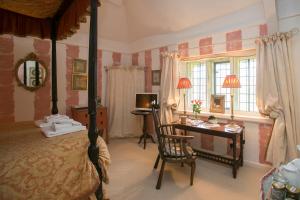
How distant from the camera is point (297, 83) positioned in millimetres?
2598

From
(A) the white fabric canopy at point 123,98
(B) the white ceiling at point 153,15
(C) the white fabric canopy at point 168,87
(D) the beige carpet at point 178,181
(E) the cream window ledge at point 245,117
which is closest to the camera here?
(D) the beige carpet at point 178,181

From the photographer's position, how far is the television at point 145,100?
4.21 m

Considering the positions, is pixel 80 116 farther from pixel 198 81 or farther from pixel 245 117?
pixel 245 117

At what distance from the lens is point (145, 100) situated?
431 centimetres

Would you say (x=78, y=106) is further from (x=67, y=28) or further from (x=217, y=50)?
(x=217, y=50)

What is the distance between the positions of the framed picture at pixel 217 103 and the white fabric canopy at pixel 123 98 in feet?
6.12

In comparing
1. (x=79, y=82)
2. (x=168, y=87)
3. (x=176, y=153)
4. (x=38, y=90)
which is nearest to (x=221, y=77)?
(x=168, y=87)

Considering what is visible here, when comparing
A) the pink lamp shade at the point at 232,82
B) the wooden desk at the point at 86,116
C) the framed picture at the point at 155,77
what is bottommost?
the wooden desk at the point at 86,116

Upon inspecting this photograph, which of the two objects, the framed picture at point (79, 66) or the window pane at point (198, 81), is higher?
the framed picture at point (79, 66)

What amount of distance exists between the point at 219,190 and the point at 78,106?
3.17m

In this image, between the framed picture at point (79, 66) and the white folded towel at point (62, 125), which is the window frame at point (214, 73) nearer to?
the framed picture at point (79, 66)

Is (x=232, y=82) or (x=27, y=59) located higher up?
(x=27, y=59)

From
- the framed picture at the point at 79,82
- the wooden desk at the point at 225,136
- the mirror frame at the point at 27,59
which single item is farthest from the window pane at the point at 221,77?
the mirror frame at the point at 27,59

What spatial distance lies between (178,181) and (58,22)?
Result: 8.86ft
